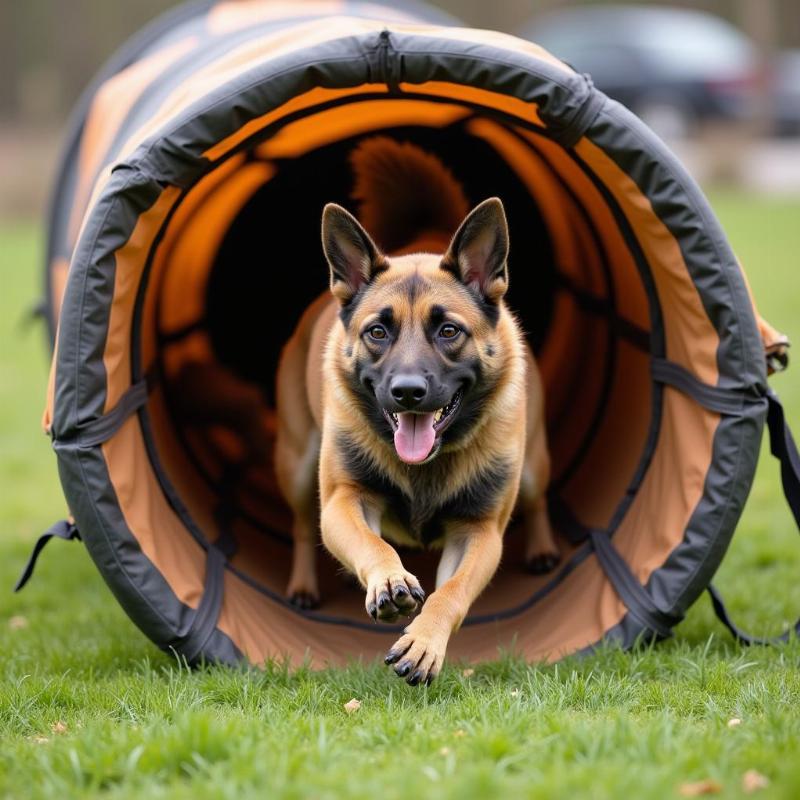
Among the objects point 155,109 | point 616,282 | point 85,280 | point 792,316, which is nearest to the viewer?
point 85,280

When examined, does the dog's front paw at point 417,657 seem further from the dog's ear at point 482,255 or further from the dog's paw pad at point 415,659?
the dog's ear at point 482,255

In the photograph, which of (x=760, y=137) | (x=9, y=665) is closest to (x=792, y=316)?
(x=9, y=665)

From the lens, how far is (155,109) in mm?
5363

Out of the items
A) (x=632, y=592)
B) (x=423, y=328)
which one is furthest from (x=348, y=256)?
(x=632, y=592)

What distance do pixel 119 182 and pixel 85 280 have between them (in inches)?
15.2

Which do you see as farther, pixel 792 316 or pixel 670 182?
pixel 792 316

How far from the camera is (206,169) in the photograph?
460 cm

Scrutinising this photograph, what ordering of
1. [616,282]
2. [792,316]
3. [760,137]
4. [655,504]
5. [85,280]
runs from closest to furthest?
[85,280] < [655,504] < [616,282] < [792,316] < [760,137]

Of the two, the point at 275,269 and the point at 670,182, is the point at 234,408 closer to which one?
the point at 275,269

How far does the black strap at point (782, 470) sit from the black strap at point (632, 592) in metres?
0.27

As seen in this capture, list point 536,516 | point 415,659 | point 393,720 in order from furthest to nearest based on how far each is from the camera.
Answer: point 536,516 < point 415,659 < point 393,720

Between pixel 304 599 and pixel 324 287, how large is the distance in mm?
2391

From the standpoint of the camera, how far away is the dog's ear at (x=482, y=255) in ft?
14.4

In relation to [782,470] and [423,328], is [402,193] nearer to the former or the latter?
[423,328]
